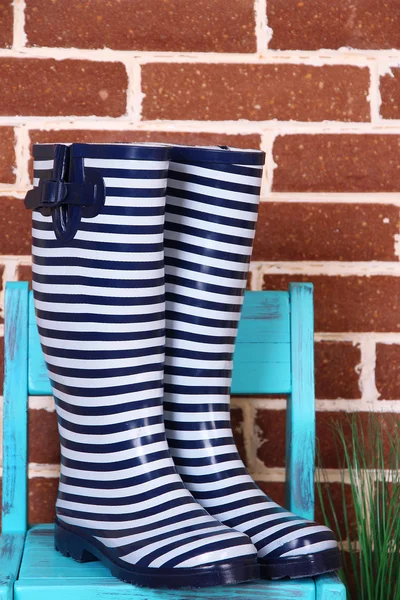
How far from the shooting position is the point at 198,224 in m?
0.67

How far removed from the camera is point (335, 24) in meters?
0.91

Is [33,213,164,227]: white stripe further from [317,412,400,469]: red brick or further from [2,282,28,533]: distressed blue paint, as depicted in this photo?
[317,412,400,469]: red brick

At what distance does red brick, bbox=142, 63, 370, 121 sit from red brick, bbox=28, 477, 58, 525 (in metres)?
0.43

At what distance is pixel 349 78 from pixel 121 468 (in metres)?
0.53

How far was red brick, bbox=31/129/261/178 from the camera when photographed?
0.89 metres

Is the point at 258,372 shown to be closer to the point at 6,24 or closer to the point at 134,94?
the point at 134,94

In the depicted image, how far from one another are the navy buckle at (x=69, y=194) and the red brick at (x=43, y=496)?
0.41m

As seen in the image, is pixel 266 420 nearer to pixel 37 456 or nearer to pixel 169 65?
pixel 37 456

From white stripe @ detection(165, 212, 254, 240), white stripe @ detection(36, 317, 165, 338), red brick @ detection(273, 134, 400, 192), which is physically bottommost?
white stripe @ detection(36, 317, 165, 338)

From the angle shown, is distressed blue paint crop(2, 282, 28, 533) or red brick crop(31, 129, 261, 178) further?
red brick crop(31, 129, 261, 178)

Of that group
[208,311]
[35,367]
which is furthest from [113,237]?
[35,367]

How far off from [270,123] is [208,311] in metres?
0.32

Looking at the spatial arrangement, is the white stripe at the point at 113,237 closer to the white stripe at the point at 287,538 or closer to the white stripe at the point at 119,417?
the white stripe at the point at 119,417

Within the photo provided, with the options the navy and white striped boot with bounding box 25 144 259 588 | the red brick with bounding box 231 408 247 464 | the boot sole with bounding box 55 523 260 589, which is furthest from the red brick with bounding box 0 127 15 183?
the boot sole with bounding box 55 523 260 589
